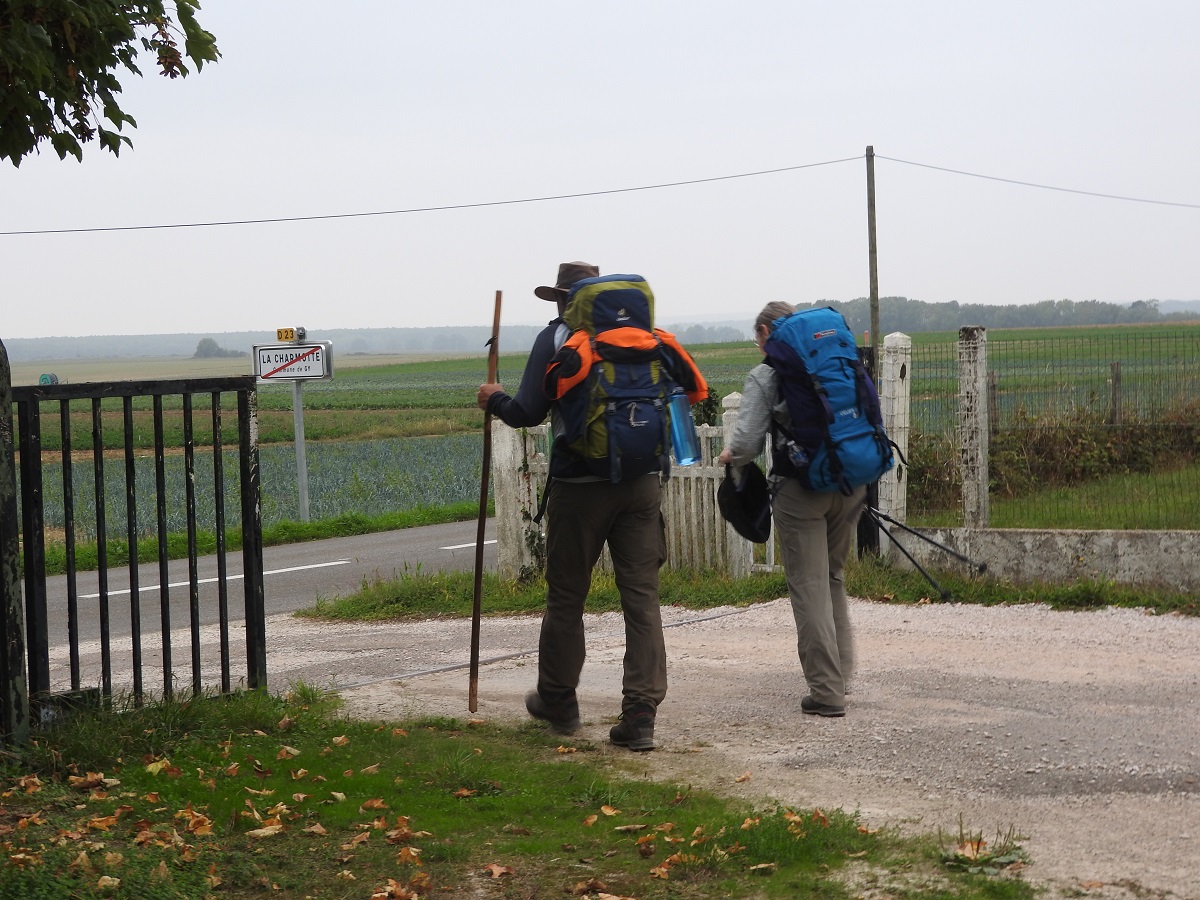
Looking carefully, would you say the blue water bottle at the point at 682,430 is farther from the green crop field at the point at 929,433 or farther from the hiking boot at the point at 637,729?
the green crop field at the point at 929,433

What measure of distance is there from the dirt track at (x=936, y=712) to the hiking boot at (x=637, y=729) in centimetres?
9

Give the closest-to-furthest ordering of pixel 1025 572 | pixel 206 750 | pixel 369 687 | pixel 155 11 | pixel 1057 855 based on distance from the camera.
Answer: pixel 1057 855 → pixel 206 750 → pixel 155 11 → pixel 369 687 → pixel 1025 572

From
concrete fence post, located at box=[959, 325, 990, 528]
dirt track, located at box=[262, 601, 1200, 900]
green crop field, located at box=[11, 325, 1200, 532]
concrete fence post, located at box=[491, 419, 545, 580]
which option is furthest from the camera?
green crop field, located at box=[11, 325, 1200, 532]

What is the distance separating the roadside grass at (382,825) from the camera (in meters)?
4.30

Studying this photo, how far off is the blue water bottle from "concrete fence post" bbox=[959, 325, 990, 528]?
4518mm

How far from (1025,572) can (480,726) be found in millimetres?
4890

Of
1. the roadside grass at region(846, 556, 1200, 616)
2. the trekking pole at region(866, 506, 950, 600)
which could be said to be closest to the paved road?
the roadside grass at region(846, 556, 1200, 616)

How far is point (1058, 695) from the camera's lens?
6938 mm

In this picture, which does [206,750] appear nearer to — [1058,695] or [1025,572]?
[1058,695]

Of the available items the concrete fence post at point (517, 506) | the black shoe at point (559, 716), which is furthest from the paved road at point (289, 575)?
the black shoe at point (559, 716)

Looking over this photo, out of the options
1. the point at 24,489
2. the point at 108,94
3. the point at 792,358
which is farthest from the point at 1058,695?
the point at 108,94

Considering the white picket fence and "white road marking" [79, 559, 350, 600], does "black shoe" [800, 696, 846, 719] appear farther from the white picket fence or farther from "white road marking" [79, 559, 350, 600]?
"white road marking" [79, 559, 350, 600]

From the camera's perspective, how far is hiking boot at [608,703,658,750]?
609 cm

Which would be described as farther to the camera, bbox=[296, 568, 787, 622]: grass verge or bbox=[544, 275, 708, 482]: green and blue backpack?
bbox=[296, 568, 787, 622]: grass verge
